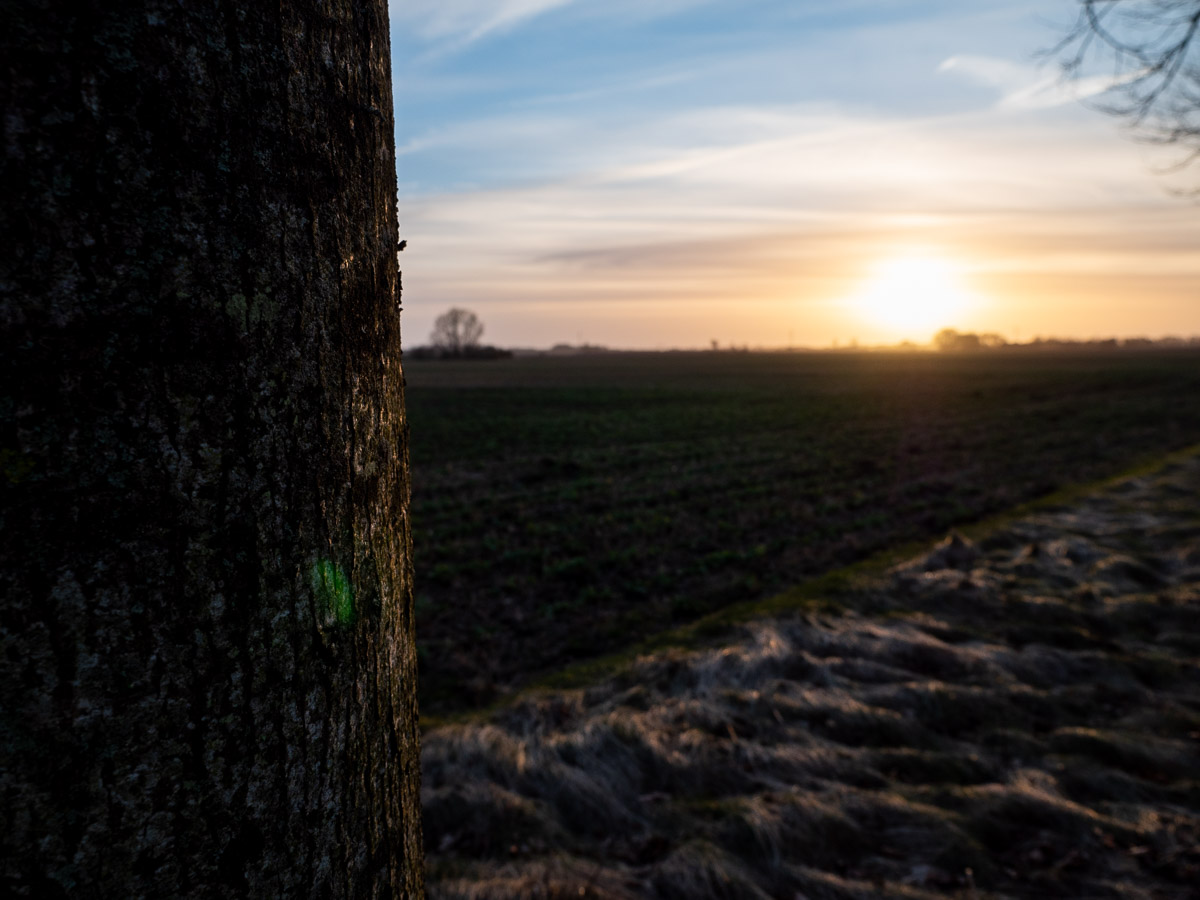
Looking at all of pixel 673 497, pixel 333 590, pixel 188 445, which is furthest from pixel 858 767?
pixel 673 497

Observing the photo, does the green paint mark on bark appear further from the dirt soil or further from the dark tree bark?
the dirt soil

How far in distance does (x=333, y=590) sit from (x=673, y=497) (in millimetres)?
12077

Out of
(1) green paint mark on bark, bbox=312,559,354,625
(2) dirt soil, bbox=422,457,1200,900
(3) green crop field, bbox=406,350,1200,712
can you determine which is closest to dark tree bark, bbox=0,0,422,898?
(1) green paint mark on bark, bbox=312,559,354,625

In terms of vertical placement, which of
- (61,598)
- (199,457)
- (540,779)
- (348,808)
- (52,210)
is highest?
(52,210)

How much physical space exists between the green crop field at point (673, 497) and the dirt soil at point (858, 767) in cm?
160

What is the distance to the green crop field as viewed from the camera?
727 cm

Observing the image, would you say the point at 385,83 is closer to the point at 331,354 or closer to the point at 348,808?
the point at 331,354

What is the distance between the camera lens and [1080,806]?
3.50 metres

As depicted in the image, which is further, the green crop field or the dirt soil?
the green crop field

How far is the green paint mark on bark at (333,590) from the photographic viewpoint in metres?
0.74

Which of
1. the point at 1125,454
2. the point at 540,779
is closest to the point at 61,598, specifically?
the point at 540,779

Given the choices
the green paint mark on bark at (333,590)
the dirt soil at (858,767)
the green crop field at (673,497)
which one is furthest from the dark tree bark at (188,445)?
the green crop field at (673,497)

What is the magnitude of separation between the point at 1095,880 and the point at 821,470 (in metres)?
12.4

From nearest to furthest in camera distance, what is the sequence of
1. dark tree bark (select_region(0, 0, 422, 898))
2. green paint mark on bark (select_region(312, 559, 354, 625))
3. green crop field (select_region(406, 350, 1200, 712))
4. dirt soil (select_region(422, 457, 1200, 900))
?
dark tree bark (select_region(0, 0, 422, 898))
green paint mark on bark (select_region(312, 559, 354, 625))
dirt soil (select_region(422, 457, 1200, 900))
green crop field (select_region(406, 350, 1200, 712))
